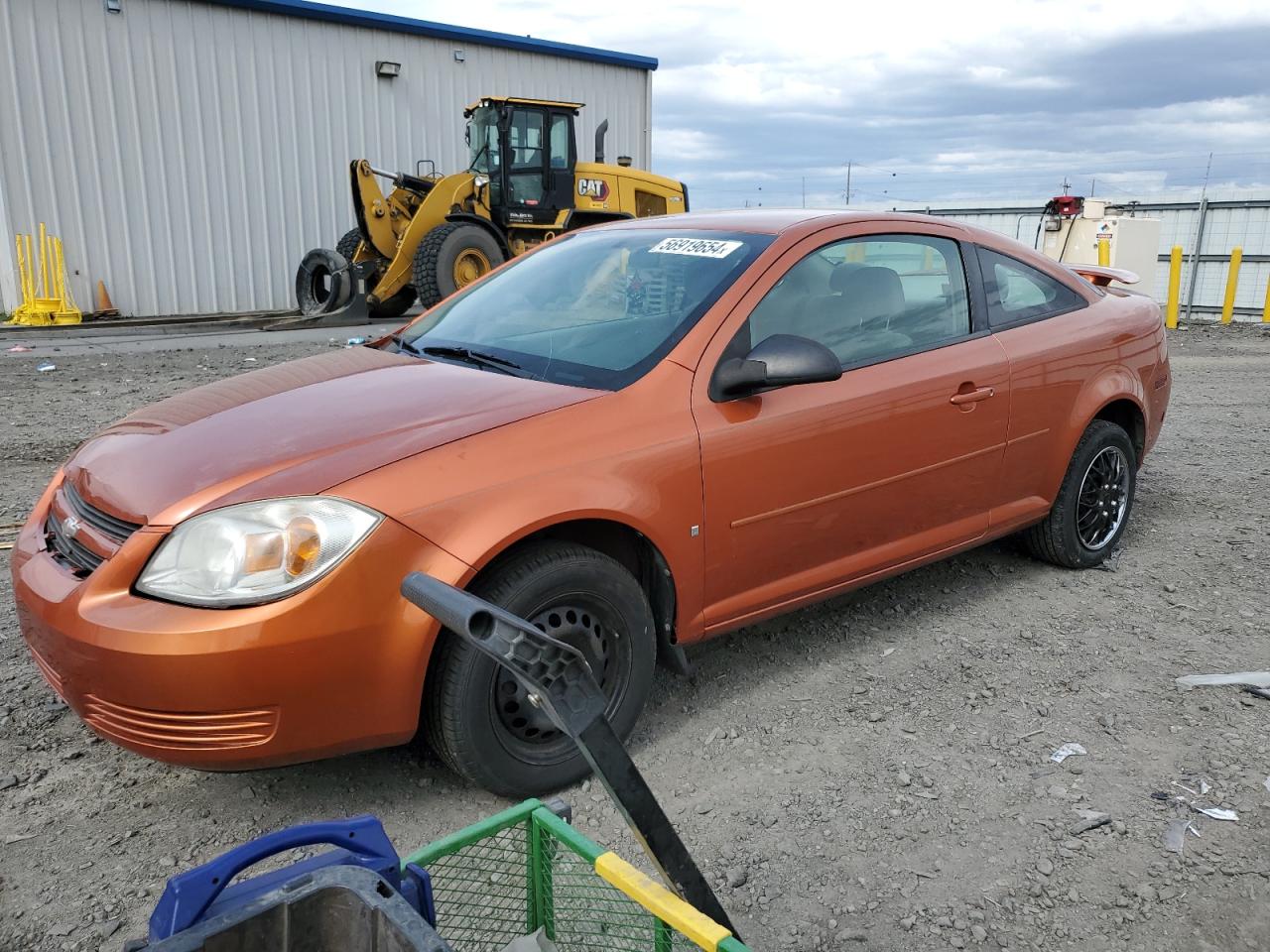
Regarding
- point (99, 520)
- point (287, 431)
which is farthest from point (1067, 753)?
point (99, 520)

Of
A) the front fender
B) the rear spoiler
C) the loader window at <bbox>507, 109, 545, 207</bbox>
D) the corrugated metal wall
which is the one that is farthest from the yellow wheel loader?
the front fender

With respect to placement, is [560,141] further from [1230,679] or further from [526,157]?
[1230,679]

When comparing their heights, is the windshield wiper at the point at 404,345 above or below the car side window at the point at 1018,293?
below

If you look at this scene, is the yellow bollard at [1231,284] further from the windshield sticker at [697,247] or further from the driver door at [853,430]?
the windshield sticker at [697,247]

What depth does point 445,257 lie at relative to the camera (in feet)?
43.4

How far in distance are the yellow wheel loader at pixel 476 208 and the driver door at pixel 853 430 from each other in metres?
10.5

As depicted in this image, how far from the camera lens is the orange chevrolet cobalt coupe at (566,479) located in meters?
2.34

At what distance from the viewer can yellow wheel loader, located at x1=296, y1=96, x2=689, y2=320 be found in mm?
13953

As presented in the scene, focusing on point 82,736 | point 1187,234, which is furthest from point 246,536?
point 1187,234

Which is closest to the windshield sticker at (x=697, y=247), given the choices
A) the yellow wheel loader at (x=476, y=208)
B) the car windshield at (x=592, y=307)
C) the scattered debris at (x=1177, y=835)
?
the car windshield at (x=592, y=307)

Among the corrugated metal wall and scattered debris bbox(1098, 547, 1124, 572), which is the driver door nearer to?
scattered debris bbox(1098, 547, 1124, 572)

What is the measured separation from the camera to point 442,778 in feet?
9.32

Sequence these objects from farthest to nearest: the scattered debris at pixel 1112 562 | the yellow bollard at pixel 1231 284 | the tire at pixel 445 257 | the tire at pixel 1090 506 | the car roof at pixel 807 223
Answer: the yellow bollard at pixel 1231 284 < the tire at pixel 445 257 < the scattered debris at pixel 1112 562 < the tire at pixel 1090 506 < the car roof at pixel 807 223

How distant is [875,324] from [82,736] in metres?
2.86
